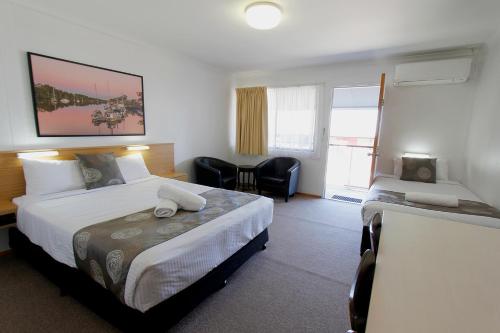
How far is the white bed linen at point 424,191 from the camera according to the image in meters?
1.94

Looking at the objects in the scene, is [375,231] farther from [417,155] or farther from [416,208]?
[417,155]

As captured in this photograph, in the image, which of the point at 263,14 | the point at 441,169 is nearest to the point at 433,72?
the point at 441,169

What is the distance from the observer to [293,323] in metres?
1.63

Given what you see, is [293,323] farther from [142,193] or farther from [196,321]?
[142,193]

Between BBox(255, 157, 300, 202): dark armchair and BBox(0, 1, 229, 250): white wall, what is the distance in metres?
1.17

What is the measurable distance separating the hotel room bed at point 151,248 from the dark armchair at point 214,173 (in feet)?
4.77

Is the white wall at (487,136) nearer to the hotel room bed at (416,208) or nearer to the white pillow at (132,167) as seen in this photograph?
the hotel room bed at (416,208)

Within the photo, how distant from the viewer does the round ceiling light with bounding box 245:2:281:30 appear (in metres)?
2.20

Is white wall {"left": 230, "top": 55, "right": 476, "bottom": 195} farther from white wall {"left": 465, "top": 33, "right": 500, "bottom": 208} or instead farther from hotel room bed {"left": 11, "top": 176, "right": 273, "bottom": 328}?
hotel room bed {"left": 11, "top": 176, "right": 273, "bottom": 328}

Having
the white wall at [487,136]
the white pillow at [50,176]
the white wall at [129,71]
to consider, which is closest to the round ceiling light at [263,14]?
the white wall at [129,71]

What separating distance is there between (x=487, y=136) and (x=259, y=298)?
3.29 meters

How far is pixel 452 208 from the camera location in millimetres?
2178

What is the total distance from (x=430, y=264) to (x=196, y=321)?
1.49 metres

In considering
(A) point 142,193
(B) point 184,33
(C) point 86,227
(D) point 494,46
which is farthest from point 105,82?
(D) point 494,46
